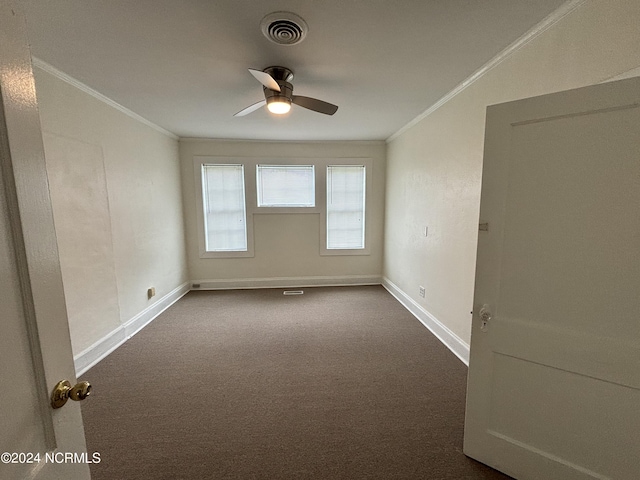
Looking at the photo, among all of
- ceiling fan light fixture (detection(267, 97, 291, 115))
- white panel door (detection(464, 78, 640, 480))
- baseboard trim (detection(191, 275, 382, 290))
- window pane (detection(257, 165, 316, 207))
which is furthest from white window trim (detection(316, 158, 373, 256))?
white panel door (detection(464, 78, 640, 480))

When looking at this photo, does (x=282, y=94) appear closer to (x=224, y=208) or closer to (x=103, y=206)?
(x=103, y=206)

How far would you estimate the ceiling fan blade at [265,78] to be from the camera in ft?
5.84

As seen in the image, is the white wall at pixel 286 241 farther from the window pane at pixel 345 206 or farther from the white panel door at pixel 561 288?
the white panel door at pixel 561 288

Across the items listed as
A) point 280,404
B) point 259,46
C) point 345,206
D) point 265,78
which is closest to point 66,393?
point 280,404

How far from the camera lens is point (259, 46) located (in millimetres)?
1800

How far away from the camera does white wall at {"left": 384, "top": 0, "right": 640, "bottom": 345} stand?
1346 mm

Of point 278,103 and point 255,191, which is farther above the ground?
point 278,103

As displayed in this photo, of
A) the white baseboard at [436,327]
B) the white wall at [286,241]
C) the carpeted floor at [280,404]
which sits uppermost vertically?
the white wall at [286,241]

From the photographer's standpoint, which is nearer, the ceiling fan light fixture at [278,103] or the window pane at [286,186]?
the ceiling fan light fixture at [278,103]

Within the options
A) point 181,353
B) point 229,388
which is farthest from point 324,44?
point 181,353

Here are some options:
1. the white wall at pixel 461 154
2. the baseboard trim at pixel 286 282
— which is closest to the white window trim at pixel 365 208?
the white wall at pixel 461 154

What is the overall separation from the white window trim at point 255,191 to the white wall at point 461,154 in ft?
2.37

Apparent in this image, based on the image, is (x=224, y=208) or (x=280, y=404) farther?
(x=224, y=208)

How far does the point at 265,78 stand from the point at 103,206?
208 centimetres
